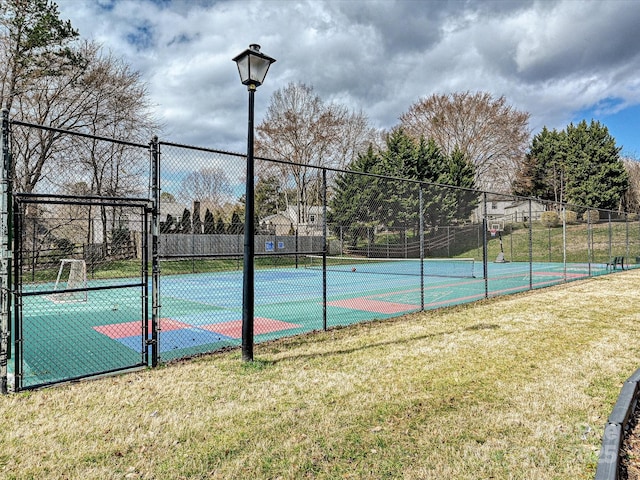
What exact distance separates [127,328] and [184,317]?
1350 millimetres

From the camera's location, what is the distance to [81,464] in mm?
2551

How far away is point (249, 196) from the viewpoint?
15.2ft

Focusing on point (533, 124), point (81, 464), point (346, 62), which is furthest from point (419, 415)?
point (533, 124)

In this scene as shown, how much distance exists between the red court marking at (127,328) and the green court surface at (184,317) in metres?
0.02

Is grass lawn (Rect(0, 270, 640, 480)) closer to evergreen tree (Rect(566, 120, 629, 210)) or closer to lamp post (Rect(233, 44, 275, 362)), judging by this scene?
lamp post (Rect(233, 44, 275, 362))

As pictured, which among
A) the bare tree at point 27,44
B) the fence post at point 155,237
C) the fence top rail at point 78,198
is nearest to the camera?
the fence top rail at point 78,198

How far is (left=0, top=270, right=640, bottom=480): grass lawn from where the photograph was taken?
251cm

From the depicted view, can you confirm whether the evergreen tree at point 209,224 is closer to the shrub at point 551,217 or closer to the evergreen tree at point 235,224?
the evergreen tree at point 235,224

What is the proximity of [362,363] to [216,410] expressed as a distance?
5.94ft

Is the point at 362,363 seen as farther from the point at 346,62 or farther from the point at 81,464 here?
the point at 346,62

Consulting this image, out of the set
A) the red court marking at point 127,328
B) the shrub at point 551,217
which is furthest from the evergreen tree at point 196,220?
the shrub at point 551,217

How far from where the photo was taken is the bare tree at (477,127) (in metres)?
35.9

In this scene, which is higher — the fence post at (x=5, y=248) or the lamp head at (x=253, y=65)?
the lamp head at (x=253, y=65)

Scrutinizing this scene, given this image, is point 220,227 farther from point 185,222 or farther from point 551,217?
point 551,217
